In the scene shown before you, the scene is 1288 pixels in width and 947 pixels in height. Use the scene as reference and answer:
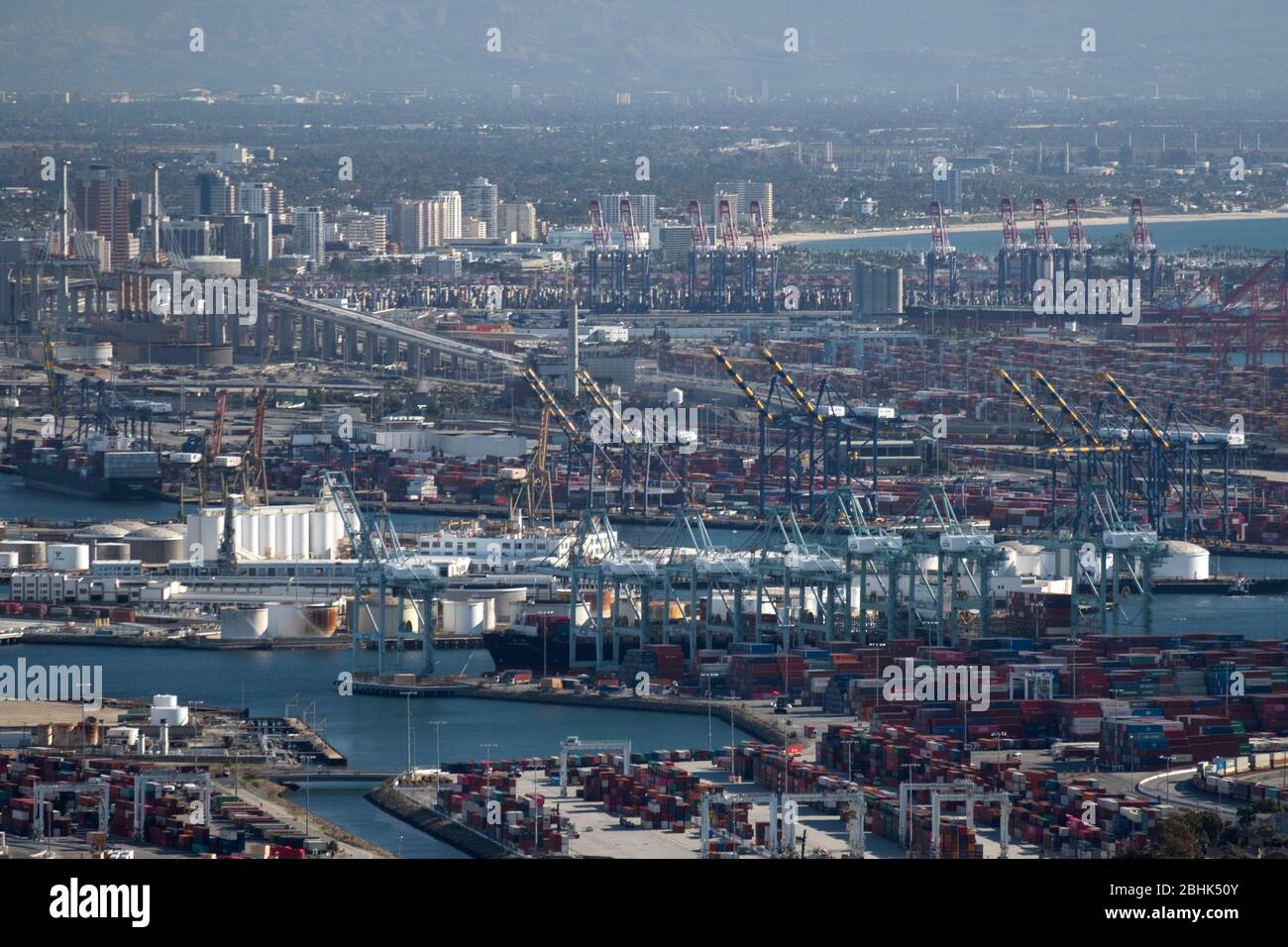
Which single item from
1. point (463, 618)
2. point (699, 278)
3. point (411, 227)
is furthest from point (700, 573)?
point (411, 227)

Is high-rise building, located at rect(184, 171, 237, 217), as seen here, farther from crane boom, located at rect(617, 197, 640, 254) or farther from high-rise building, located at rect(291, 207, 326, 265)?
crane boom, located at rect(617, 197, 640, 254)

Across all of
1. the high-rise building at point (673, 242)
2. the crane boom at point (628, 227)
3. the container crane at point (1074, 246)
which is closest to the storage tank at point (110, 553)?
the container crane at point (1074, 246)

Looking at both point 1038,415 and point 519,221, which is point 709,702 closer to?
point 1038,415

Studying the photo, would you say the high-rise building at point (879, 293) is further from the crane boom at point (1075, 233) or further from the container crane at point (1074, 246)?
the crane boom at point (1075, 233)
